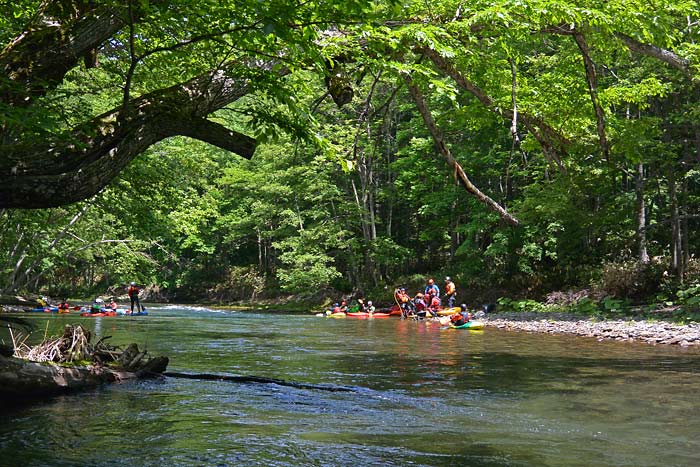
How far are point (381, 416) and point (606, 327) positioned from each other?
12.4m

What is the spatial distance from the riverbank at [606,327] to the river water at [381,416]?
3.43 m

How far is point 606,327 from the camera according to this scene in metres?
16.6

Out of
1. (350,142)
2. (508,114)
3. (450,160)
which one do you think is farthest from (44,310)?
(450,160)

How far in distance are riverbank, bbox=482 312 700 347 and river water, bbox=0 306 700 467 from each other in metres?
3.43

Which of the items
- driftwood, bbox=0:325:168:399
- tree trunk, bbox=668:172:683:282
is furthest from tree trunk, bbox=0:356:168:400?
tree trunk, bbox=668:172:683:282

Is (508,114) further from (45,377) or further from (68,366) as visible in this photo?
(45,377)

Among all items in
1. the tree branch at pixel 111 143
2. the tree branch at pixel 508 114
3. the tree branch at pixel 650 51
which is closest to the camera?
the tree branch at pixel 111 143

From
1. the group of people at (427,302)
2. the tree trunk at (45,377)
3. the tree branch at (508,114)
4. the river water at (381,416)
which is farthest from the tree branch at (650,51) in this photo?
the group of people at (427,302)

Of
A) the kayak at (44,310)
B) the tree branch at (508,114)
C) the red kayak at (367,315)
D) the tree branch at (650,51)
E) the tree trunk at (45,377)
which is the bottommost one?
the red kayak at (367,315)

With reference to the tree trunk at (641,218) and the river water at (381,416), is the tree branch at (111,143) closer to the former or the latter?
the river water at (381,416)

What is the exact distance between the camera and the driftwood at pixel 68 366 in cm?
613

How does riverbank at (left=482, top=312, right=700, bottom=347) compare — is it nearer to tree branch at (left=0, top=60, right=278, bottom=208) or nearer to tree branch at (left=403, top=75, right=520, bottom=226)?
tree branch at (left=403, top=75, right=520, bottom=226)

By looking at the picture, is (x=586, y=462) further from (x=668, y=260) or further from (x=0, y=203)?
(x=668, y=260)

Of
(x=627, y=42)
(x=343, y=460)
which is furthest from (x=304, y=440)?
(x=627, y=42)
